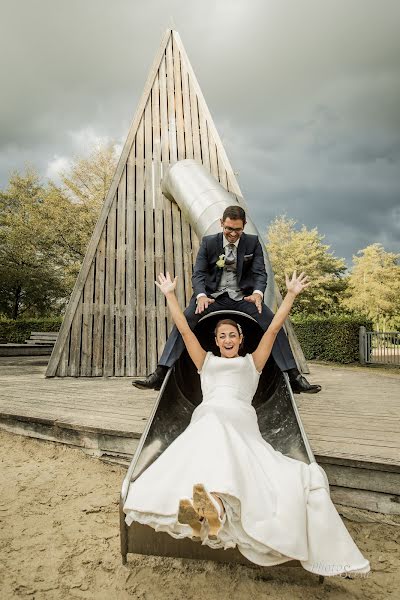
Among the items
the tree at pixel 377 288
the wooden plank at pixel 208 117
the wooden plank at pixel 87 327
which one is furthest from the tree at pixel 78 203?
the tree at pixel 377 288

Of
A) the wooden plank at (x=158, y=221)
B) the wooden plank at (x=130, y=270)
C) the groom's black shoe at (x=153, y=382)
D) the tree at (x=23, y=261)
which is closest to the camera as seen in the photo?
the groom's black shoe at (x=153, y=382)

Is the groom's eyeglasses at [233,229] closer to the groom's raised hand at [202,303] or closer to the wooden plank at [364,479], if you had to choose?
the groom's raised hand at [202,303]

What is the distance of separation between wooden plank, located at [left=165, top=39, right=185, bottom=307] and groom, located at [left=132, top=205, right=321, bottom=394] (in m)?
3.87

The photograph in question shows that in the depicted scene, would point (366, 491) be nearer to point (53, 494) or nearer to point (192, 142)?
point (53, 494)

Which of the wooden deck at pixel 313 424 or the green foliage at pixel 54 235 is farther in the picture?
the green foliage at pixel 54 235

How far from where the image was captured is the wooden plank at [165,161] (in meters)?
7.92

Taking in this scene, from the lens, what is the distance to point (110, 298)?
24.8 ft

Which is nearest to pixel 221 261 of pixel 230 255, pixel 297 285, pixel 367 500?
pixel 230 255

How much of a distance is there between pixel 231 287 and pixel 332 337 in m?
11.5

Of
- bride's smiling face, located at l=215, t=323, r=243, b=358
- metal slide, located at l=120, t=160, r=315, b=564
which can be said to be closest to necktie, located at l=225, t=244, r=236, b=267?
metal slide, located at l=120, t=160, r=315, b=564

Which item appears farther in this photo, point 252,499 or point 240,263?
point 240,263

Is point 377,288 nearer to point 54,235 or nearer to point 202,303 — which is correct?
point 54,235

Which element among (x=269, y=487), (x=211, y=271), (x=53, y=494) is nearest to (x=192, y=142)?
(x=211, y=271)

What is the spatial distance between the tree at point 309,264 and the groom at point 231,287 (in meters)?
23.6
